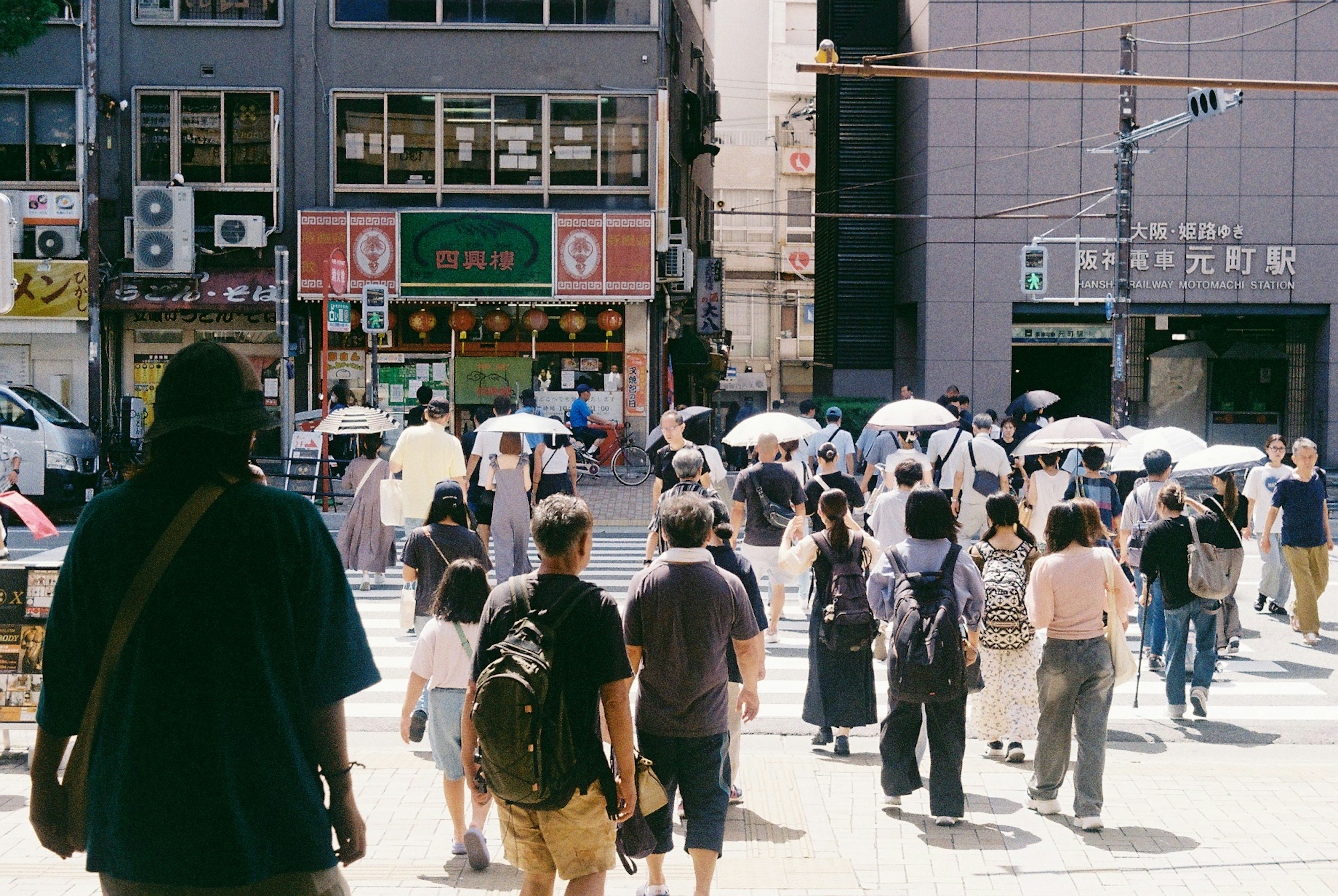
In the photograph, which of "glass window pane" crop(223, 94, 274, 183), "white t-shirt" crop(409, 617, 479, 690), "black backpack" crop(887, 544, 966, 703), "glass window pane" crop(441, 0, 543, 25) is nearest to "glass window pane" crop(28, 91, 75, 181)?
"glass window pane" crop(223, 94, 274, 183)

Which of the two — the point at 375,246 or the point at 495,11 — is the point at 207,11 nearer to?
the point at 495,11

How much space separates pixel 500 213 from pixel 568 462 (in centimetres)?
1264

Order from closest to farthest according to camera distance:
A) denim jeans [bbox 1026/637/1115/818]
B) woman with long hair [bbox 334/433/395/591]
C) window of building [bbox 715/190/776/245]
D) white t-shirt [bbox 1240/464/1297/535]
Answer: denim jeans [bbox 1026/637/1115/818]
woman with long hair [bbox 334/433/395/591]
white t-shirt [bbox 1240/464/1297/535]
window of building [bbox 715/190/776/245]

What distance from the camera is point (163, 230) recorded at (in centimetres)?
2398

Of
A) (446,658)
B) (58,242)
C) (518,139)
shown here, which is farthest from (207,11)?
(446,658)

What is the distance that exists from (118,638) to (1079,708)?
5172 millimetres

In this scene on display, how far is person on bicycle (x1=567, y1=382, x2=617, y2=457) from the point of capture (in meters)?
23.7

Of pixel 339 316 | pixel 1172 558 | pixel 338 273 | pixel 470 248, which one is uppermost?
pixel 470 248

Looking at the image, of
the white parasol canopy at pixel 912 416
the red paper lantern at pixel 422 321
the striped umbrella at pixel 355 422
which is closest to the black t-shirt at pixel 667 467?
the white parasol canopy at pixel 912 416

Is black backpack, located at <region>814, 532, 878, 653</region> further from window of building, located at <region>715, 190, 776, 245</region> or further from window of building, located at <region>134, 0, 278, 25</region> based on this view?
window of building, located at <region>715, 190, 776, 245</region>

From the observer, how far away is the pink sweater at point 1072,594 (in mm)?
6594

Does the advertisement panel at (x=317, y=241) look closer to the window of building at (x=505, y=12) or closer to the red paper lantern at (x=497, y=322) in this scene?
the red paper lantern at (x=497, y=322)

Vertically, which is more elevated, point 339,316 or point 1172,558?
point 339,316

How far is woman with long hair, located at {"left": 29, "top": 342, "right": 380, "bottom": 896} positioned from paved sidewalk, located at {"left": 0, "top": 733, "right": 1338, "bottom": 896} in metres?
2.87
